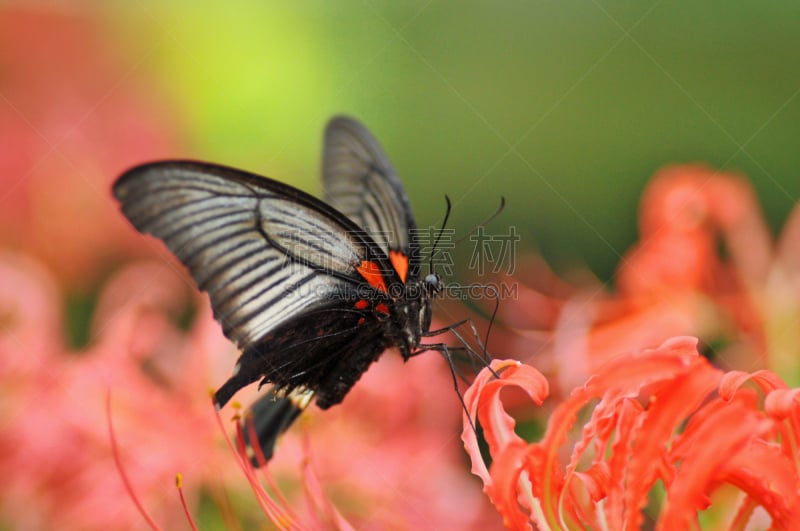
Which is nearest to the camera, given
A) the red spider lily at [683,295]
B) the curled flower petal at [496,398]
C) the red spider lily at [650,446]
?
the red spider lily at [650,446]

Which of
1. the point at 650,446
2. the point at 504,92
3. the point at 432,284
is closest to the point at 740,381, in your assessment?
the point at 650,446

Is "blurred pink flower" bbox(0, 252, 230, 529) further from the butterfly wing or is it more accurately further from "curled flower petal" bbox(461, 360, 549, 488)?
"curled flower petal" bbox(461, 360, 549, 488)

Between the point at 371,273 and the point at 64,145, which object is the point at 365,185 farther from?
the point at 64,145

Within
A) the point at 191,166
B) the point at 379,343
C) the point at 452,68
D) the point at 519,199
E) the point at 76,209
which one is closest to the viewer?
the point at 191,166

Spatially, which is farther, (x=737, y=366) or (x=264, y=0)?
(x=264, y=0)

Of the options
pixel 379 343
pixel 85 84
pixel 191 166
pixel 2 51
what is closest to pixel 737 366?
pixel 379 343

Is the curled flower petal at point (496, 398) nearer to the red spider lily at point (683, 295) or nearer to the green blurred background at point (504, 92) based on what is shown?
the red spider lily at point (683, 295)

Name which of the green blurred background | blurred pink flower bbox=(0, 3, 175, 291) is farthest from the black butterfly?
the green blurred background

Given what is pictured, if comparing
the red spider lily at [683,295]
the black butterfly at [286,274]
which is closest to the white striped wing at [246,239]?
the black butterfly at [286,274]

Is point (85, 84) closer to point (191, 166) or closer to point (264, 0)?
point (264, 0)
